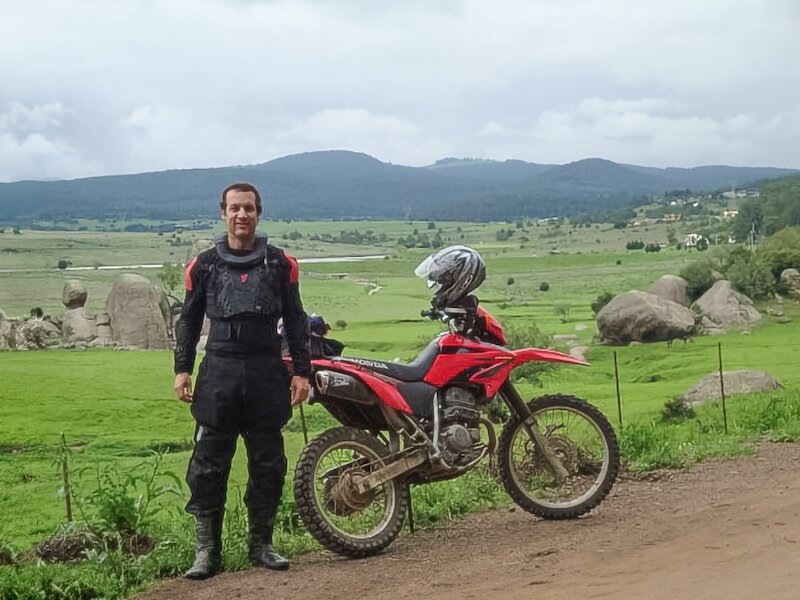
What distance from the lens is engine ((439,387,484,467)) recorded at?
267 inches

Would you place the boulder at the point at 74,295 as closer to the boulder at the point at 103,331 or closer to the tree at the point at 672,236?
the boulder at the point at 103,331

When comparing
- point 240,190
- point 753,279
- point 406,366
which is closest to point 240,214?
point 240,190

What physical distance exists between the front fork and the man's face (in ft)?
7.00

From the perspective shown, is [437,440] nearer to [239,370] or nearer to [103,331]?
[239,370]

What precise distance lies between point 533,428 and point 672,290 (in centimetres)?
3348

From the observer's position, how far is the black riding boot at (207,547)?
601 centimetres

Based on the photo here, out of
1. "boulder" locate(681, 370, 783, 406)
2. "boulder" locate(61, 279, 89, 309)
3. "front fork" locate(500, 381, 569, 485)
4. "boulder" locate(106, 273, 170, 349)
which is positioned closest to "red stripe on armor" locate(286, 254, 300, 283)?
"front fork" locate(500, 381, 569, 485)

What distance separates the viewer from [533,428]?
7.29 metres

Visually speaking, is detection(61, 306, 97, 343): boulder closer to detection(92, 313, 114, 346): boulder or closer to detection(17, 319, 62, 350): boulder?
detection(92, 313, 114, 346): boulder

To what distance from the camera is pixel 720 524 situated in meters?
6.73

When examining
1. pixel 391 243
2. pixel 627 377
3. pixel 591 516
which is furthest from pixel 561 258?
pixel 591 516

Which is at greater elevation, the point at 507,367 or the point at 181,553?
the point at 507,367

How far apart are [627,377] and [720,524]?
837 inches

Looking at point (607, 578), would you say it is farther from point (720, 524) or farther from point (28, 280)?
point (28, 280)
